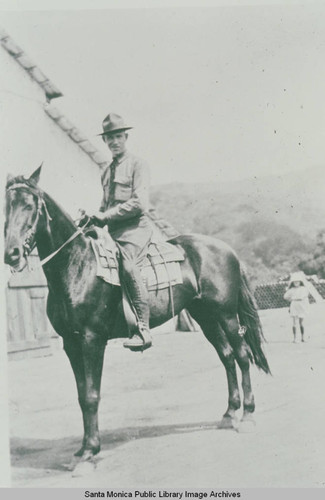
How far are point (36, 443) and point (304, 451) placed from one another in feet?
8.69

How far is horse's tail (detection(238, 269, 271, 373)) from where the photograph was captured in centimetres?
559

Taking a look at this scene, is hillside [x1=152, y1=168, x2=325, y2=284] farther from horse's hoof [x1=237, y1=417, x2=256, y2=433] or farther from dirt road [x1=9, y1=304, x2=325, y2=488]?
horse's hoof [x1=237, y1=417, x2=256, y2=433]

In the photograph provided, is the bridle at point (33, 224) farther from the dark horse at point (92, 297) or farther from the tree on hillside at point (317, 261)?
the tree on hillside at point (317, 261)

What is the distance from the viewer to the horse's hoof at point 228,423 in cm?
527

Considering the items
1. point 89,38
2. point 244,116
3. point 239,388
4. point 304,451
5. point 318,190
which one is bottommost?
point 304,451

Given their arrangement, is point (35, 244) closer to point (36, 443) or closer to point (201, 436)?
point (36, 443)

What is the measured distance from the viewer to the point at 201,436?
511 centimetres

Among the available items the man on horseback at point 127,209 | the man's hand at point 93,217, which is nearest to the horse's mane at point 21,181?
the man's hand at point 93,217

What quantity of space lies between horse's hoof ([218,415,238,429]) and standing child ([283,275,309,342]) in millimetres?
1244

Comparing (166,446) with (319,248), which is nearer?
(166,446)

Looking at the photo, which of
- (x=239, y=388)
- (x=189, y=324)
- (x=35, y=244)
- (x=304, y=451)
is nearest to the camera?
(x=35, y=244)

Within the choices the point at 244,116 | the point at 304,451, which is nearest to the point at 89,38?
the point at 244,116

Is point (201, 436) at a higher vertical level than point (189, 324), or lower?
lower

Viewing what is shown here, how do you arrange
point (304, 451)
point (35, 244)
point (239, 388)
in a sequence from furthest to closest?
point (239, 388)
point (304, 451)
point (35, 244)
